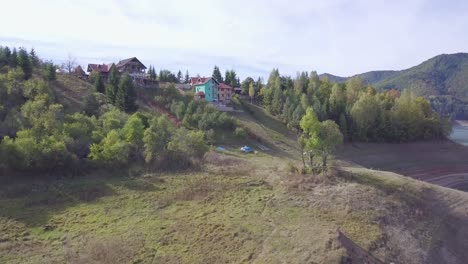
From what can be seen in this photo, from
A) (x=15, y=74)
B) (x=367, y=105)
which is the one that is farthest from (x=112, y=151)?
(x=367, y=105)

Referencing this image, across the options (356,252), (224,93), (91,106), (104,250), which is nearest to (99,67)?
(91,106)

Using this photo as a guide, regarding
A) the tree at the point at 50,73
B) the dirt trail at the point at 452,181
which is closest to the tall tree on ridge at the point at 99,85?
the tree at the point at 50,73

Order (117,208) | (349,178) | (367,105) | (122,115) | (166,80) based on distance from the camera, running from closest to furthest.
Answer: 1. (117,208)
2. (349,178)
3. (122,115)
4. (367,105)
5. (166,80)

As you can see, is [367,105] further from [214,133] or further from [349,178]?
[349,178]

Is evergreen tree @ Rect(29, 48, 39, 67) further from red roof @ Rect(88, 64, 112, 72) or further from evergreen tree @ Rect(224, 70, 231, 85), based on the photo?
evergreen tree @ Rect(224, 70, 231, 85)

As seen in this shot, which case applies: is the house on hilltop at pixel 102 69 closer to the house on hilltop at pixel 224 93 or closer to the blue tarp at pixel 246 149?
the house on hilltop at pixel 224 93

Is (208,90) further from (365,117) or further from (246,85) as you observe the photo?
(365,117)

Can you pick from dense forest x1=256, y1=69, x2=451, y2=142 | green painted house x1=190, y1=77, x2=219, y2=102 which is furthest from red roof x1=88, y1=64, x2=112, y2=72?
dense forest x1=256, y1=69, x2=451, y2=142
